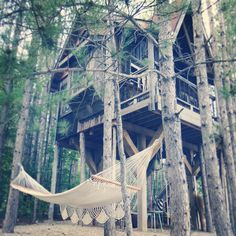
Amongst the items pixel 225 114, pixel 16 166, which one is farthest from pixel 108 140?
pixel 225 114

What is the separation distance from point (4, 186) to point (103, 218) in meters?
4.76

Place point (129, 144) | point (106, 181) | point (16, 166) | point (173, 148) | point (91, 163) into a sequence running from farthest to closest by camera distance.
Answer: point (91, 163), point (129, 144), point (16, 166), point (106, 181), point (173, 148)

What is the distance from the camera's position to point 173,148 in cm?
419

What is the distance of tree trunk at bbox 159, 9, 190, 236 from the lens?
3822 millimetres

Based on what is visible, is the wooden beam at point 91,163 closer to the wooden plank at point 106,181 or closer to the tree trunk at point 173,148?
the wooden plank at point 106,181

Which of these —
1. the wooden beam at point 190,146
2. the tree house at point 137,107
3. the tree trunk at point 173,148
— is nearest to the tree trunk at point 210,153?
the tree trunk at point 173,148

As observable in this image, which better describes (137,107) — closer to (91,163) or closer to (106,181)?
(106,181)

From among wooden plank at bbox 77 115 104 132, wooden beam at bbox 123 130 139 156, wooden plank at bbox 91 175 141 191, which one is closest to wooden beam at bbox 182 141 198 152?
wooden beam at bbox 123 130 139 156

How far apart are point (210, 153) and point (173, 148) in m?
1.13

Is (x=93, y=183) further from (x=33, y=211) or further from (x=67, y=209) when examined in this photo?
(x=33, y=211)

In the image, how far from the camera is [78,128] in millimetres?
9039

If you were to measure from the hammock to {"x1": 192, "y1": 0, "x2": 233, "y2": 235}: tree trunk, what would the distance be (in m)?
0.93

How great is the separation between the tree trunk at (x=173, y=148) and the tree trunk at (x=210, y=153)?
2.24 feet

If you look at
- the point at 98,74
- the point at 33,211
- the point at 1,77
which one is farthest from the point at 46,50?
the point at 33,211
